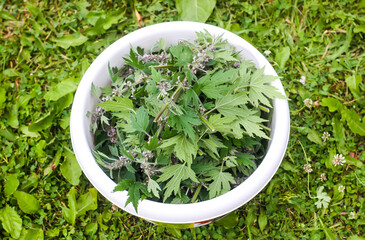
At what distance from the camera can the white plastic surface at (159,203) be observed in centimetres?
121

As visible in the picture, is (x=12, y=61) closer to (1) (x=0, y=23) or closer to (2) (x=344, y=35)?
(1) (x=0, y=23)

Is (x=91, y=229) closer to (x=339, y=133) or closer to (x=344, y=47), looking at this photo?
(x=339, y=133)

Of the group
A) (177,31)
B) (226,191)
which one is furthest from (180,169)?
(177,31)

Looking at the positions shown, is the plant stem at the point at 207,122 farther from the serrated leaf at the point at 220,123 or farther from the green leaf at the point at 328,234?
the green leaf at the point at 328,234

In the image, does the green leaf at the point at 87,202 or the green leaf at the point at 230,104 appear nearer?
the green leaf at the point at 230,104

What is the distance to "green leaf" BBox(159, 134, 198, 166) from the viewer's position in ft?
3.81

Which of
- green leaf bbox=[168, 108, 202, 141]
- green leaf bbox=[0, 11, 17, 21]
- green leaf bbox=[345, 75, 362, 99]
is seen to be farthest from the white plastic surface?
green leaf bbox=[0, 11, 17, 21]

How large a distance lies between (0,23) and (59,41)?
1.39ft

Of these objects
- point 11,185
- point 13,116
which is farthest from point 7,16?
point 11,185

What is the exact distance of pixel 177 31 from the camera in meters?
1.46

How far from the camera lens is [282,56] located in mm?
2006

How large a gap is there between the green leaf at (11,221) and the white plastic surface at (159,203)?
79 cm

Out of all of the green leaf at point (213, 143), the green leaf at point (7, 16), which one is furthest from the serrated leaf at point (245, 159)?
the green leaf at point (7, 16)

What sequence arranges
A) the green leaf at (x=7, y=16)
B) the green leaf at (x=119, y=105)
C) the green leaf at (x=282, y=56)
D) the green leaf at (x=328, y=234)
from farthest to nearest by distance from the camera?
1. the green leaf at (x=7, y=16)
2. the green leaf at (x=282, y=56)
3. the green leaf at (x=328, y=234)
4. the green leaf at (x=119, y=105)
